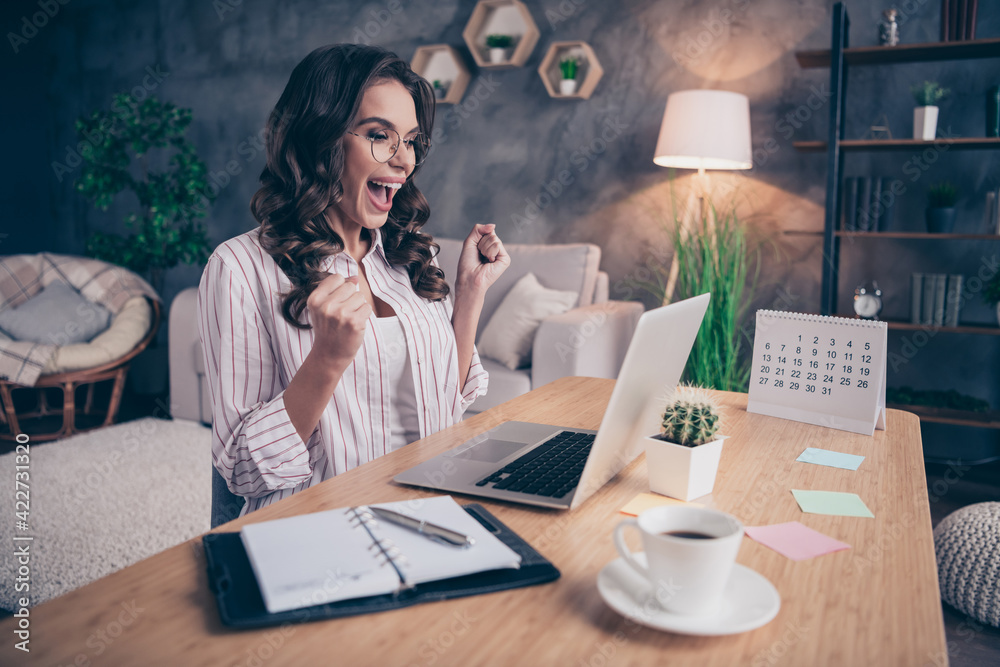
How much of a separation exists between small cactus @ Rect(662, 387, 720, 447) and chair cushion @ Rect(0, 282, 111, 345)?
3602mm

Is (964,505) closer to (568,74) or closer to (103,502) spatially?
(568,74)

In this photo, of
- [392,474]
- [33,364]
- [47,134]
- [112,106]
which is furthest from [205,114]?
[392,474]

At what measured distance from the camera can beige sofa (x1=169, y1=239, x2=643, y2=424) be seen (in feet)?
8.63

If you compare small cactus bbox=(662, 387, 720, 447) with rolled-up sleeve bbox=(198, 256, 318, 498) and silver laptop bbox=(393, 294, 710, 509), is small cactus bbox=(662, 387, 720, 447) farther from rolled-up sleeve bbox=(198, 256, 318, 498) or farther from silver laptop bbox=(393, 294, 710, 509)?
rolled-up sleeve bbox=(198, 256, 318, 498)

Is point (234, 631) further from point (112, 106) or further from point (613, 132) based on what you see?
point (112, 106)

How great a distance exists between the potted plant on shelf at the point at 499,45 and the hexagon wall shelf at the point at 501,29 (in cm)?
2

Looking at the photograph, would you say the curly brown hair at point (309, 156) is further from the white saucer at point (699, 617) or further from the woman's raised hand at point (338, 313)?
the white saucer at point (699, 617)

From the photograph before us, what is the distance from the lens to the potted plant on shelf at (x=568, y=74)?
3.48 meters

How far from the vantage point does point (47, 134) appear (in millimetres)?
5215

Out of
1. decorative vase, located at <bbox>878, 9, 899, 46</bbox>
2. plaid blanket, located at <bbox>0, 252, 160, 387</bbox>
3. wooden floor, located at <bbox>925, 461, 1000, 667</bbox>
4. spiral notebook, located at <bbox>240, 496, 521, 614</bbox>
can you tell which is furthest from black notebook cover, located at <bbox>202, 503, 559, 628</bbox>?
plaid blanket, located at <bbox>0, 252, 160, 387</bbox>

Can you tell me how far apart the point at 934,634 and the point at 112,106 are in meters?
5.80

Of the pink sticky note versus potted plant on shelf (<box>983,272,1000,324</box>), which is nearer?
the pink sticky note

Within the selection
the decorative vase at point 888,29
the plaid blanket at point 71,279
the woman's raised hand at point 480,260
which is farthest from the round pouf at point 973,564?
the plaid blanket at point 71,279

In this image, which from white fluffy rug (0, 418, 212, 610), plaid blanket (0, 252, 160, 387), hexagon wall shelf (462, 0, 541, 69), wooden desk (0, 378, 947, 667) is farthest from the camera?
plaid blanket (0, 252, 160, 387)
